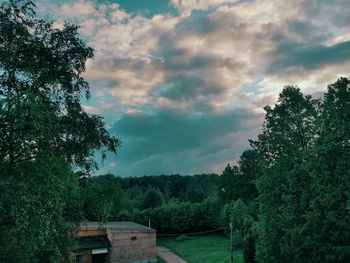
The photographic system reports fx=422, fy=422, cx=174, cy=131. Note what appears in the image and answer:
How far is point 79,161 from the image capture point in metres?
22.2

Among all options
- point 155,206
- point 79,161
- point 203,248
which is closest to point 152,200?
point 155,206

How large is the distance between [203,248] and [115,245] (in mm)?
16084

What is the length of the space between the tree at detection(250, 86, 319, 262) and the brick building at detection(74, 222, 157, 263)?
62.4 ft

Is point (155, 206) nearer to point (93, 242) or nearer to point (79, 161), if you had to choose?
point (93, 242)

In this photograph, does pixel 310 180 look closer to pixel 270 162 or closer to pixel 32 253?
pixel 270 162

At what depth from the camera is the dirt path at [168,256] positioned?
5403 cm

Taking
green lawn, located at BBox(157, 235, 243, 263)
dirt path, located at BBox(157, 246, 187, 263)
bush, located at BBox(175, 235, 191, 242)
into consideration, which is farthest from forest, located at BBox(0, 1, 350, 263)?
bush, located at BBox(175, 235, 191, 242)

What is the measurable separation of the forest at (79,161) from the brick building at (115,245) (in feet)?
54.2

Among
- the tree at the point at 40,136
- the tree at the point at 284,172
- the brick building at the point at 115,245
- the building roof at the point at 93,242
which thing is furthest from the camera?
the brick building at the point at 115,245

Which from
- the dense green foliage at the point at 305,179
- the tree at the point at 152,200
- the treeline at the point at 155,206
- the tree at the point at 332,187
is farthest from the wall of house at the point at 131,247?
the tree at the point at 152,200

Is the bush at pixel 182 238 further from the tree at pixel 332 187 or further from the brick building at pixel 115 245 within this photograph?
the tree at pixel 332 187

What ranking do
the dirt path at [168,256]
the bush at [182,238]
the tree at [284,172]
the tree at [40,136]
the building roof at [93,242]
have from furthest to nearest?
the bush at [182,238] → the dirt path at [168,256] → the building roof at [93,242] → the tree at [284,172] → the tree at [40,136]

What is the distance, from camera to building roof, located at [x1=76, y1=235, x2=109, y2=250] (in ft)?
160

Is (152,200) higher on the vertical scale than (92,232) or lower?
higher
